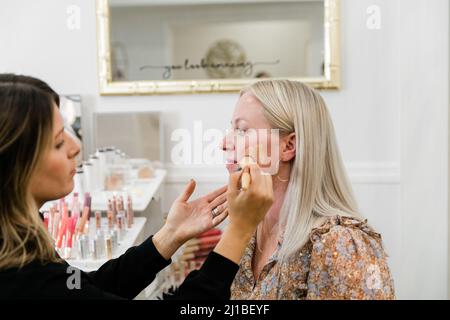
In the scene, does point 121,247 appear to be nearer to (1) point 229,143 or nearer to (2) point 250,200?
(1) point 229,143

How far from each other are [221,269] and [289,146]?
1.14 ft

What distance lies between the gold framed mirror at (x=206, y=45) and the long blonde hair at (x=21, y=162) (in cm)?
125

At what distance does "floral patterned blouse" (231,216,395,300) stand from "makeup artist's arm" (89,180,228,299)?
16cm

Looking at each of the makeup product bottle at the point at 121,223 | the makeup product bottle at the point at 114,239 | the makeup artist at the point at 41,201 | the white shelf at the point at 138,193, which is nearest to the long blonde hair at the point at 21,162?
the makeup artist at the point at 41,201

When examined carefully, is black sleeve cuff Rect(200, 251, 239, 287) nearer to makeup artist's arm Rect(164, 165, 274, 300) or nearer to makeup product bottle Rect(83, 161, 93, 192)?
makeup artist's arm Rect(164, 165, 274, 300)

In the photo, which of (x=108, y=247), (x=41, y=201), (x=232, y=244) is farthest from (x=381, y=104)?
(x=41, y=201)

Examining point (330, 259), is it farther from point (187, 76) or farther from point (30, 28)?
point (30, 28)

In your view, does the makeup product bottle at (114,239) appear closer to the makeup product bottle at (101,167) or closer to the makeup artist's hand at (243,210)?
the makeup product bottle at (101,167)

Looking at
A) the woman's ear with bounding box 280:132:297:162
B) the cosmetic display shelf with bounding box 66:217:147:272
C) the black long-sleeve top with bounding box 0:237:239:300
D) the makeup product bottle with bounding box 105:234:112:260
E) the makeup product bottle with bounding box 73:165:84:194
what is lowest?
the cosmetic display shelf with bounding box 66:217:147:272

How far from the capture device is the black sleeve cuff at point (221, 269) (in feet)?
2.46

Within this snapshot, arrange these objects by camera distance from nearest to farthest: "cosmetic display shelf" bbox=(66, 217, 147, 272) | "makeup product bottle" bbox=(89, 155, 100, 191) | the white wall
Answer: "cosmetic display shelf" bbox=(66, 217, 147, 272) → "makeup product bottle" bbox=(89, 155, 100, 191) → the white wall

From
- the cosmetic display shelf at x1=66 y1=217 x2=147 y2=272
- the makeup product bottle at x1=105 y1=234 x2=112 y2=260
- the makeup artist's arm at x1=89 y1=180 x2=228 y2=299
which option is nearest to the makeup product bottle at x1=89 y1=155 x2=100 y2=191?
the cosmetic display shelf at x1=66 y1=217 x2=147 y2=272

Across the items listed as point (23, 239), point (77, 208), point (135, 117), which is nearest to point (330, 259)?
point (23, 239)

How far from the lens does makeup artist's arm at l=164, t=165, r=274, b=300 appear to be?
2.43 ft
